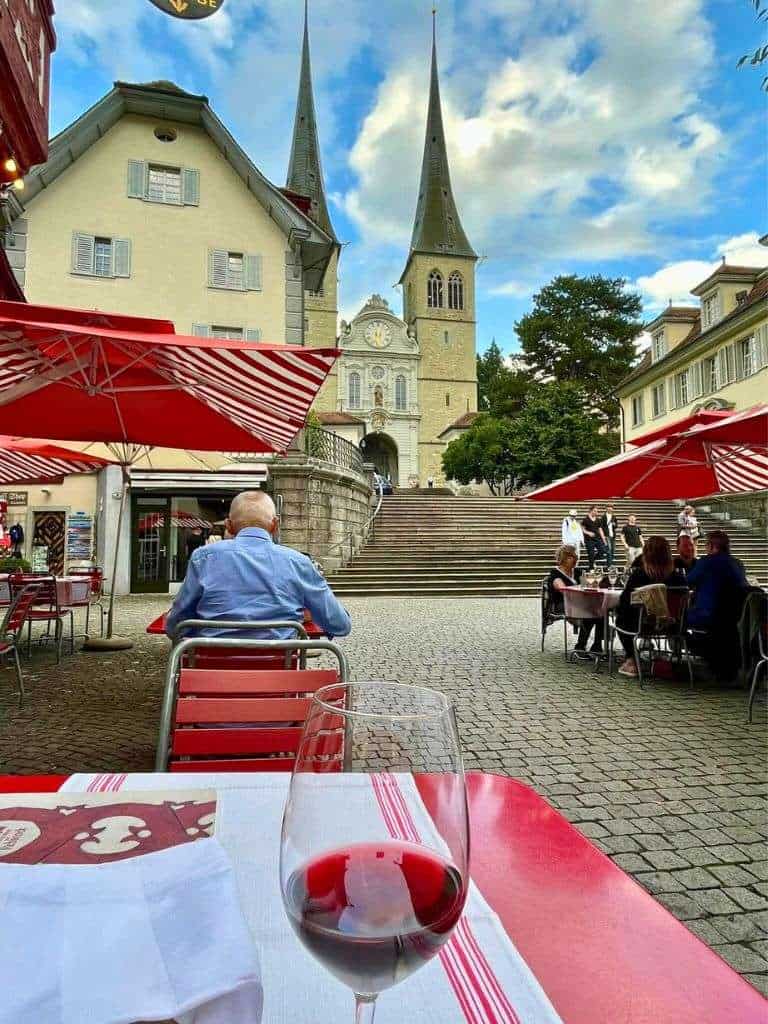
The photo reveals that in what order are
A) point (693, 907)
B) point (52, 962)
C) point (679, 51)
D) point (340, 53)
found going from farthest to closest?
point (340, 53) < point (679, 51) < point (693, 907) < point (52, 962)

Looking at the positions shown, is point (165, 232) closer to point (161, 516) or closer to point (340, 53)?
point (161, 516)

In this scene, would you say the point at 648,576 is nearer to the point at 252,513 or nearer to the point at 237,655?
the point at 252,513

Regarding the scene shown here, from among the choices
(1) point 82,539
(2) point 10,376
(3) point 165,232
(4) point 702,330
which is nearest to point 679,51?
(2) point 10,376

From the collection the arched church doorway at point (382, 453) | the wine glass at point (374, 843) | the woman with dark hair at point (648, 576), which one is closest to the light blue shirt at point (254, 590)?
the wine glass at point (374, 843)

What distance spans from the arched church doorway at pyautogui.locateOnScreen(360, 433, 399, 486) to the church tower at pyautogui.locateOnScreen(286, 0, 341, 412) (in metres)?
4.45

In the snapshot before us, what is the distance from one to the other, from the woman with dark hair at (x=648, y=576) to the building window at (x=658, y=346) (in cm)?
2826

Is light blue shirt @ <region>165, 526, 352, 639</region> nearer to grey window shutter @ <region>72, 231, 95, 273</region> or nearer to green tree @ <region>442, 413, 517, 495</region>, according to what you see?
grey window shutter @ <region>72, 231, 95, 273</region>

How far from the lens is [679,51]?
6.77m

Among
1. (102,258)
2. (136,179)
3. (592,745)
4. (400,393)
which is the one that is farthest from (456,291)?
(592,745)

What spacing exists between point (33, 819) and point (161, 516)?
1821cm

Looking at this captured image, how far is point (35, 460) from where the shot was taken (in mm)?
8516

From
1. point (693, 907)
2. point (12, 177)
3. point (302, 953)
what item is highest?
point (12, 177)

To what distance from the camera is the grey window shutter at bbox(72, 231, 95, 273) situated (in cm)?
1756

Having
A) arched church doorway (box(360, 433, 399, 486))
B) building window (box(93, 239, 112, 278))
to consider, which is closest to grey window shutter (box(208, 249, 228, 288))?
building window (box(93, 239, 112, 278))
